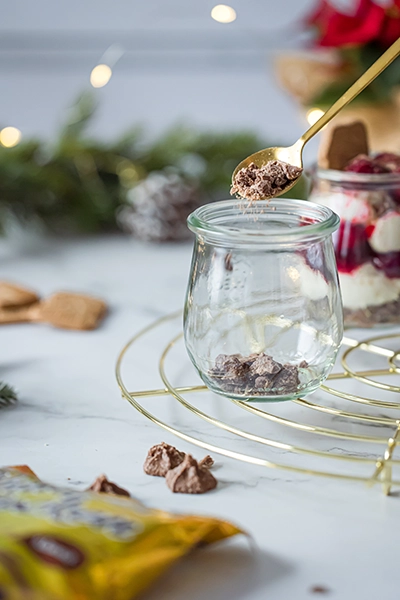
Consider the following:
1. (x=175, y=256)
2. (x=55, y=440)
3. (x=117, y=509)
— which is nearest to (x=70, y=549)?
(x=117, y=509)

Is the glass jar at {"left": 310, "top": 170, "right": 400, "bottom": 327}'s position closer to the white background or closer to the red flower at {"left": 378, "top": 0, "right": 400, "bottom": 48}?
the red flower at {"left": 378, "top": 0, "right": 400, "bottom": 48}

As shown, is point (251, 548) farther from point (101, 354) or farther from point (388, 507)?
point (101, 354)

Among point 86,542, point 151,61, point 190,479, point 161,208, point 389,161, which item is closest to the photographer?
point 86,542

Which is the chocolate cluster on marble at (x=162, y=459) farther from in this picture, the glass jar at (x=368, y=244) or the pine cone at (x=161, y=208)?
the pine cone at (x=161, y=208)

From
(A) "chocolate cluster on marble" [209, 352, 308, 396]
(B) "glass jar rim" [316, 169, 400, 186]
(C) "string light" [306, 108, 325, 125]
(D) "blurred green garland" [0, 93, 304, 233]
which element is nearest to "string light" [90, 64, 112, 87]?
(D) "blurred green garland" [0, 93, 304, 233]

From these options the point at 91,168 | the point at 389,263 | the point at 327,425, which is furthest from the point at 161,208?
the point at 327,425

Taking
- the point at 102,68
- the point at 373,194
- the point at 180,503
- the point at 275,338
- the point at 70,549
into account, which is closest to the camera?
the point at 70,549

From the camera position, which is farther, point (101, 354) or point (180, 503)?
point (101, 354)

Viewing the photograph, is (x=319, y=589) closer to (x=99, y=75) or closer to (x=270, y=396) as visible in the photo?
(x=270, y=396)
